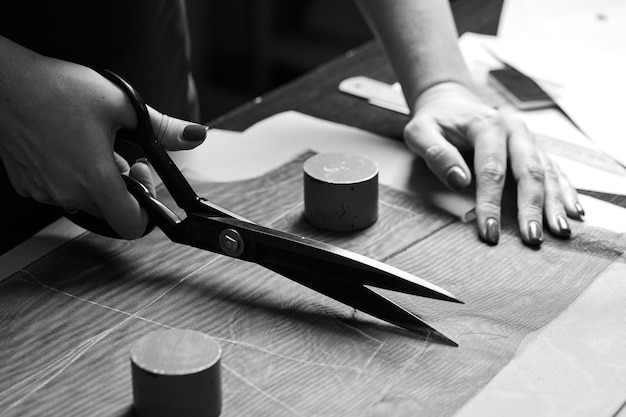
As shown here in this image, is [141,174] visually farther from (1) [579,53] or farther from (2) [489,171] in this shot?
(1) [579,53]

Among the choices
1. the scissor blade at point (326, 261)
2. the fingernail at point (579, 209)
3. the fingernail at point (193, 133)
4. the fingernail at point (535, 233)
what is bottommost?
the fingernail at point (579, 209)

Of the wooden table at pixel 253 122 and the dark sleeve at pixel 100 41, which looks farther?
the dark sleeve at pixel 100 41

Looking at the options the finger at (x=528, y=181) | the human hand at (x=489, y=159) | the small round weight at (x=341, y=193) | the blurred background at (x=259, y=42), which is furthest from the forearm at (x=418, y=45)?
the blurred background at (x=259, y=42)

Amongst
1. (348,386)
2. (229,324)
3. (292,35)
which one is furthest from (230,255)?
(292,35)

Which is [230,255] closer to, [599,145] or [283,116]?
[283,116]

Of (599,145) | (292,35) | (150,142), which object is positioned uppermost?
(150,142)

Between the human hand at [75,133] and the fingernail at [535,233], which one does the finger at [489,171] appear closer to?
the fingernail at [535,233]

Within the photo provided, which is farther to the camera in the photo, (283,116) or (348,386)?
(283,116)

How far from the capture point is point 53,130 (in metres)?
0.80

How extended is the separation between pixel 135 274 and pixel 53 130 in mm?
158

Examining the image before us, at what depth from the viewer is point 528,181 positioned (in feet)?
3.23

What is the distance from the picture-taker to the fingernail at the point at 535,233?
2.96 ft

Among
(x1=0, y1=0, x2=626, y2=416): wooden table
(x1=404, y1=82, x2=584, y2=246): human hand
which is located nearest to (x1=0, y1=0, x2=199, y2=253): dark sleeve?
(x1=0, y1=0, x2=626, y2=416): wooden table

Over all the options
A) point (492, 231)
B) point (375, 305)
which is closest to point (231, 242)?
point (375, 305)
